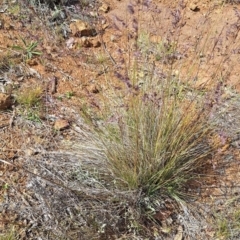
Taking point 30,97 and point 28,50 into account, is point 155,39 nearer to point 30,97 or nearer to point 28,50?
point 28,50

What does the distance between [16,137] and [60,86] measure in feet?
1.68

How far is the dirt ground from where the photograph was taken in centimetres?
204

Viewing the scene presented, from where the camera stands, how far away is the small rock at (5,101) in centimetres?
237

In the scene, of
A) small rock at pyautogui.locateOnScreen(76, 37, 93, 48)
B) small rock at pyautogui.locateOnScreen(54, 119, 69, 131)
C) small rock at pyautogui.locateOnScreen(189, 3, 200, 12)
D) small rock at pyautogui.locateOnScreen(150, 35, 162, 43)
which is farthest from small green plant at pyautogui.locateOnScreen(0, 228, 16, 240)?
small rock at pyautogui.locateOnScreen(189, 3, 200, 12)

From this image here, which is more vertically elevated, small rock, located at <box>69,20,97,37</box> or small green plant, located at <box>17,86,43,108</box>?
small rock, located at <box>69,20,97,37</box>

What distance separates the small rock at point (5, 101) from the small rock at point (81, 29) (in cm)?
83

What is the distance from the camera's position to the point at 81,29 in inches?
119

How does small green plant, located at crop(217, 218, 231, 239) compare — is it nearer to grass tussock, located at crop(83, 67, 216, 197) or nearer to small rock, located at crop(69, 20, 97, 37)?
grass tussock, located at crop(83, 67, 216, 197)

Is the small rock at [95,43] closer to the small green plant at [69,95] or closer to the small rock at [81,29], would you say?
the small rock at [81,29]

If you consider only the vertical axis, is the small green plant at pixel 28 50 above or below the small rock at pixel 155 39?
below

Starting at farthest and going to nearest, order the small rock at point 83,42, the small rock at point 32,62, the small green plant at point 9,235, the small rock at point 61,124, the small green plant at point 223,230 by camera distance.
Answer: the small rock at point 83,42 → the small rock at point 32,62 → the small rock at point 61,124 → the small green plant at point 223,230 → the small green plant at point 9,235

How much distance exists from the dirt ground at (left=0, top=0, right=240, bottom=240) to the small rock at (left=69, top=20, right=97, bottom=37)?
3 centimetres

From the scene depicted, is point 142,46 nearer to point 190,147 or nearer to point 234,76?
point 234,76

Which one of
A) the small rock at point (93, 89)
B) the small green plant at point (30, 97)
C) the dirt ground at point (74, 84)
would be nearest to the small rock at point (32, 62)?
the dirt ground at point (74, 84)
